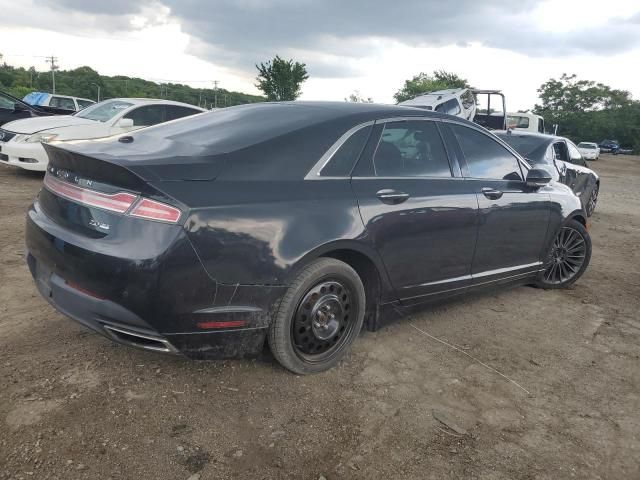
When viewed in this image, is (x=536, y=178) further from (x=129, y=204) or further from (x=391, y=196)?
(x=129, y=204)

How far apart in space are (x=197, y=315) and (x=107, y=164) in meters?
0.83

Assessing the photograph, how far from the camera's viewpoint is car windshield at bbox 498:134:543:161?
24.8 feet

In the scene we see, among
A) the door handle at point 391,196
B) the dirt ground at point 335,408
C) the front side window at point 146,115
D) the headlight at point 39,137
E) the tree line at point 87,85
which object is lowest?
the dirt ground at point 335,408

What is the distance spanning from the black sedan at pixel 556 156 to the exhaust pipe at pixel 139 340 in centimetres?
617

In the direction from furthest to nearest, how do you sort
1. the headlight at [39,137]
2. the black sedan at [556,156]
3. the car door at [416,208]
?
1. the headlight at [39,137]
2. the black sedan at [556,156]
3. the car door at [416,208]

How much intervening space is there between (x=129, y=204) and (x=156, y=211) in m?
0.15

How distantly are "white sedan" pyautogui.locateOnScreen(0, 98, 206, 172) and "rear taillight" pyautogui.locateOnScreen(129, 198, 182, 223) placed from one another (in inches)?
252

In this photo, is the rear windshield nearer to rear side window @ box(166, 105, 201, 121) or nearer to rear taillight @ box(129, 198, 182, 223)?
rear taillight @ box(129, 198, 182, 223)

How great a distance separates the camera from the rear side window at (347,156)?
113 inches

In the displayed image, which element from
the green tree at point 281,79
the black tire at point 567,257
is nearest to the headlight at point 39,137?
the black tire at point 567,257

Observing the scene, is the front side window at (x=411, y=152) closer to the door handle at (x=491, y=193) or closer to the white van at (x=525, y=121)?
the door handle at (x=491, y=193)

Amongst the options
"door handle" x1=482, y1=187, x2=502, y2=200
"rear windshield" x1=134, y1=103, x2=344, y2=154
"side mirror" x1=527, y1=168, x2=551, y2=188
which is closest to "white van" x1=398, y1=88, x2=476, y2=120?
"side mirror" x1=527, y1=168, x2=551, y2=188

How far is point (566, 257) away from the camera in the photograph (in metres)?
4.91

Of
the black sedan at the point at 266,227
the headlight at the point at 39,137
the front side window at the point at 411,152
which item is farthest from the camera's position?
the headlight at the point at 39,137
